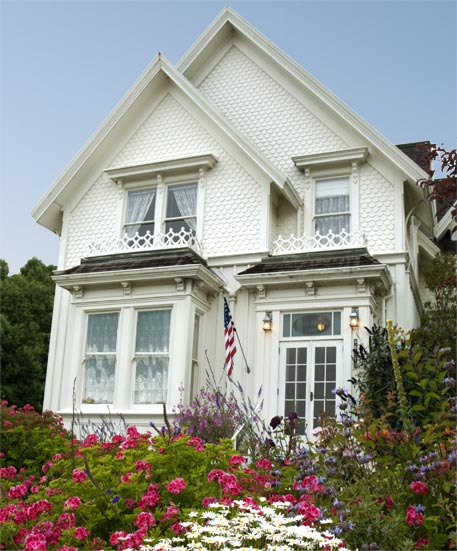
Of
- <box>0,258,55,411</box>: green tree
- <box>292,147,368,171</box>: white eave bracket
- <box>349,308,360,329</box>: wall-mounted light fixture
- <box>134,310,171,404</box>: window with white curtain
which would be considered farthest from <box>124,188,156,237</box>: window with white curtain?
<box>0,258,55,411</box>: green tree

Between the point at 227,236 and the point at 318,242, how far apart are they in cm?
208

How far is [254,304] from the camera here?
13.6m

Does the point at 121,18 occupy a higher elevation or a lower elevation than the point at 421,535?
higher

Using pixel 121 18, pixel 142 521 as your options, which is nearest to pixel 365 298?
pixel 121 18

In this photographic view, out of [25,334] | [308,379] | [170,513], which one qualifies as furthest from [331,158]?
[25,334]

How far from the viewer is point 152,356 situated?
43.4ft

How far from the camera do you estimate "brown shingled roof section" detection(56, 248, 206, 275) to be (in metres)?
13.3

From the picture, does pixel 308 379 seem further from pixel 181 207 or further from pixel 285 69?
pixel 285 69

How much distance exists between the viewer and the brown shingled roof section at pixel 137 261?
1330 cm

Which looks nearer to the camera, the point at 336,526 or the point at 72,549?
the point at 72,549

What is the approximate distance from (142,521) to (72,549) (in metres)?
0.45

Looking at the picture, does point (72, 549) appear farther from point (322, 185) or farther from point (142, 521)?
point (322, 185)

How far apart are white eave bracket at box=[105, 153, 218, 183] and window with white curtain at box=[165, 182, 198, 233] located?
40 centimetres

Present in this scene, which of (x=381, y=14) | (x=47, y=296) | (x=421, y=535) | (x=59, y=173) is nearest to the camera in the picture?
(x=421, y=535)
